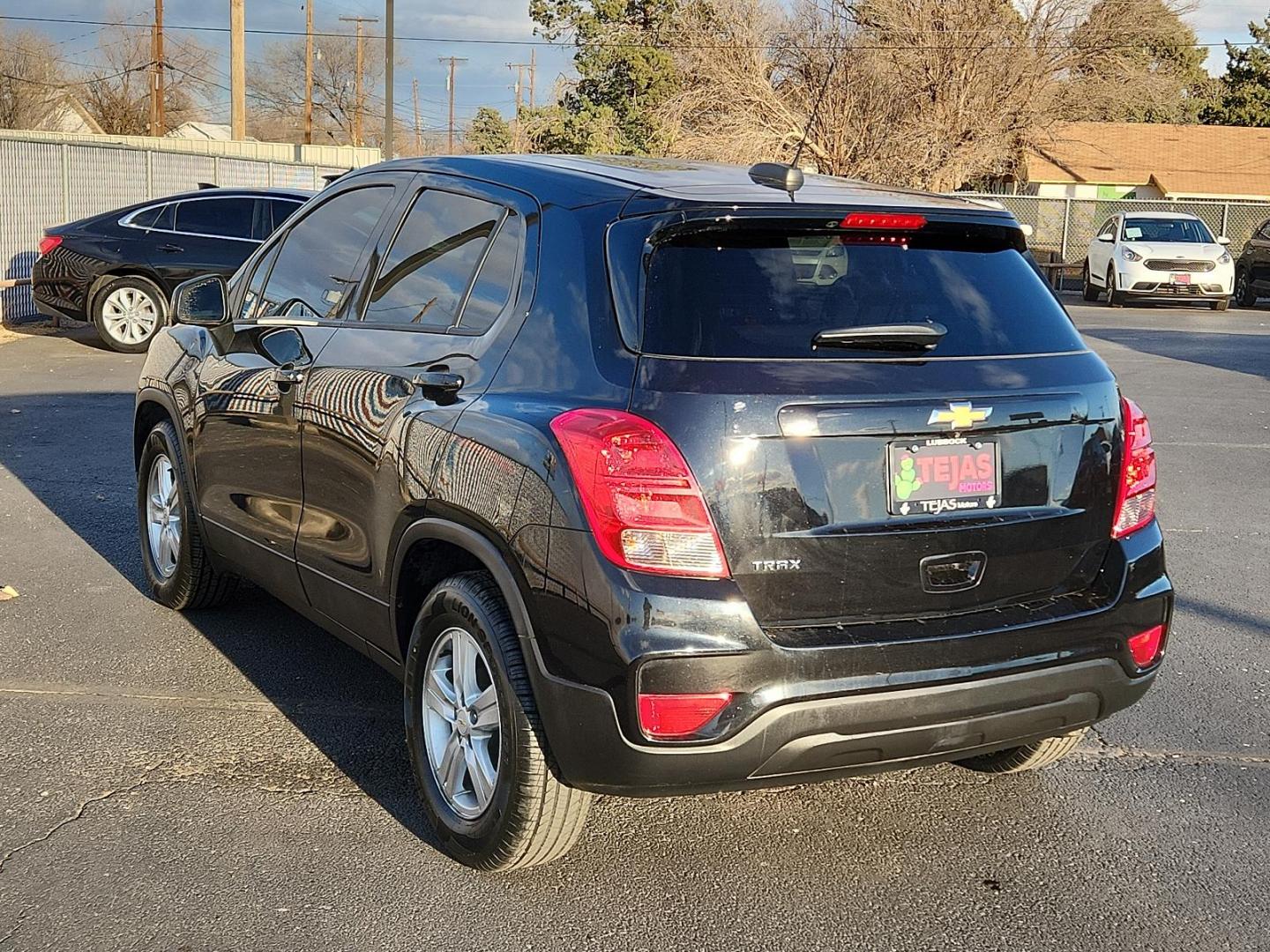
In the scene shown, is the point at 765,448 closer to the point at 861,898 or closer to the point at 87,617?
the point at 861,898

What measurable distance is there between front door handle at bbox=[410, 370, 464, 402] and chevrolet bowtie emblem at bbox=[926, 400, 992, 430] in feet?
4.03

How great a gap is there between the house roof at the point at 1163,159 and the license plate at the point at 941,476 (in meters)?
46.4

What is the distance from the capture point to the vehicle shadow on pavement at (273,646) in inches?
172

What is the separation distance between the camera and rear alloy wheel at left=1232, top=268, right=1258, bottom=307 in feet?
85.7

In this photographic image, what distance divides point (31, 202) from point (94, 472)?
10.3m

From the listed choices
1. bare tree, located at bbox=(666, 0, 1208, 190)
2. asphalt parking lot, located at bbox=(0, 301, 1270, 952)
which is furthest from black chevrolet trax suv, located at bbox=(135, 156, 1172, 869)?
bare tree, located at bbox=(666, 0, 1208, 190)

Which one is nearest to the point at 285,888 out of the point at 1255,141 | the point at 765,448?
the point at 765,448

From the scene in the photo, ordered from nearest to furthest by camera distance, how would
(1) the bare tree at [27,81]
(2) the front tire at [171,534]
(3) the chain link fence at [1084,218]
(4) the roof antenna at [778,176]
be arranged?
(4) the roof antenna at [778,176] < (2) the front tire at [171,534] < (3) the chain link fence at [1084,218] < (1) the bare tree at [27,81]

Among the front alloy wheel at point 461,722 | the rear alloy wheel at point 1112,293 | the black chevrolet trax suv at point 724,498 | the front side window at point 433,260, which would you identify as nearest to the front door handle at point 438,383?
the black chevrolet trax suv at point 724,498

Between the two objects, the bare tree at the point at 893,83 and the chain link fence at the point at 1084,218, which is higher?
the bare tree at the point at 893,83

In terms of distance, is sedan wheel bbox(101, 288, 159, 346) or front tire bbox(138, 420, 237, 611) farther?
sedan wheel bbox(101, 288, 159, 346)

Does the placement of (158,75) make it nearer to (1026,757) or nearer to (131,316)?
(131,316)

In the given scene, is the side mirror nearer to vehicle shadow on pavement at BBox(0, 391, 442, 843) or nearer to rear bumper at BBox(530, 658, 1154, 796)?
vehicle shadow on pavement at BBox(0, 391, 442, 843)

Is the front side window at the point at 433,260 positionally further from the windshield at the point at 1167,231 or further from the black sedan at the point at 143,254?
the windshield at the point at 1167,231
